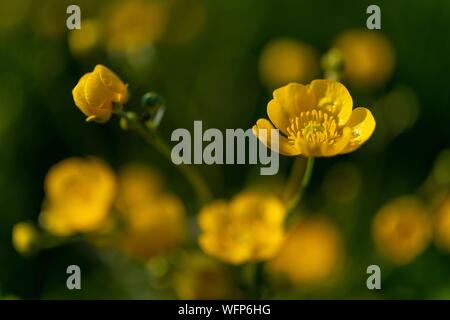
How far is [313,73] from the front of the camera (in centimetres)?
266

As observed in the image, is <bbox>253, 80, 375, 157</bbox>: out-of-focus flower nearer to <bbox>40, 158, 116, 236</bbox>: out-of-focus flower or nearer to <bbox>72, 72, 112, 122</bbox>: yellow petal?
<bbox>72, 72, 112, 122</bbox>: yellow petal

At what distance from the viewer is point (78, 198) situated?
6.82ft

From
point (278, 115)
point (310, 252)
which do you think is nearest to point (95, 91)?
point (278, 115)

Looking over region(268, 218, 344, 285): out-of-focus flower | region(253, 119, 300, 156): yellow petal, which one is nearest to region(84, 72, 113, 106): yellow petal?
region(253, 119, 300, 156): yellow petal

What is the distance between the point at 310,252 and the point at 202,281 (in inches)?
22.1

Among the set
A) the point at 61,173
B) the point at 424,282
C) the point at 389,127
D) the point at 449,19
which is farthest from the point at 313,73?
the point at 61,173

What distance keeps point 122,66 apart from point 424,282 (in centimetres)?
125

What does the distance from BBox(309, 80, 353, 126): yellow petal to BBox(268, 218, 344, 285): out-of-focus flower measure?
70 cm

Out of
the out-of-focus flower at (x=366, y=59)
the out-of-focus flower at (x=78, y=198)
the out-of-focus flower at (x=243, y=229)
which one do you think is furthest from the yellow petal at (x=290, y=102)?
the out-of-focus flower at (x=366, y=59)

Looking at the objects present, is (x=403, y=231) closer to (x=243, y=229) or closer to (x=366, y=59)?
(x=243, y=229)

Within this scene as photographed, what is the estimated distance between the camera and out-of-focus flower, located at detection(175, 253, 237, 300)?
1.80 metres

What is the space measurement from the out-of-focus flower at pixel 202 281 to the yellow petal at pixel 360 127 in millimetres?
543

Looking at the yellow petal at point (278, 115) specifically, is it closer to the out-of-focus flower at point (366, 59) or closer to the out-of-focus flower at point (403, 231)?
the out-of-focus flower at point (403, 231)
